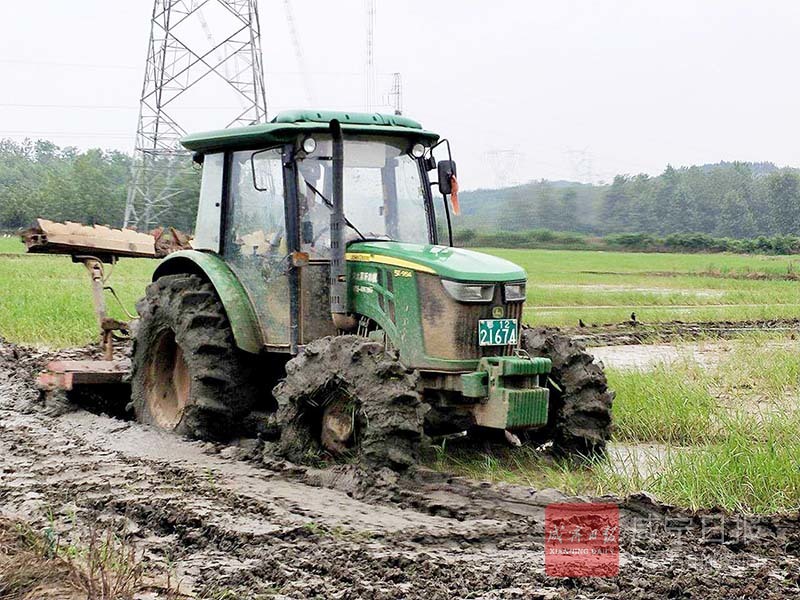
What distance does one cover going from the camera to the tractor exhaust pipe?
7.44m

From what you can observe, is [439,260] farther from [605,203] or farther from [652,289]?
[605,203]

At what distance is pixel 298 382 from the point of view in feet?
23.6

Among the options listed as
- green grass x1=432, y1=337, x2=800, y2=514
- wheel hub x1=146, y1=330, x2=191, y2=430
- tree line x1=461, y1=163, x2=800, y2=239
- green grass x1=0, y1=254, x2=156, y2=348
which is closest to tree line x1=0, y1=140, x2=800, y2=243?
tree line x1=461, y1=163, x2=800, y2=239

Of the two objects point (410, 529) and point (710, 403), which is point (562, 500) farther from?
point (710, 403)

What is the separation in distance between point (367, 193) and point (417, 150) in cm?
59

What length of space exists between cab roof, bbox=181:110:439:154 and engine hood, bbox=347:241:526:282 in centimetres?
85

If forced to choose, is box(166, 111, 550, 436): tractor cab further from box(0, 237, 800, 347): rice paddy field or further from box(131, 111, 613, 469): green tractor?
box(0, 237, 800, 347): rice paddy field

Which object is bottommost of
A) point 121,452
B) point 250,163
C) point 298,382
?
point 121,452

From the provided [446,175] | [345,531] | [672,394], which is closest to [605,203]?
[672,394]

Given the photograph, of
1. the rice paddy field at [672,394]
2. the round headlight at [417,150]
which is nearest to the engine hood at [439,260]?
the round headlight at [417,150]

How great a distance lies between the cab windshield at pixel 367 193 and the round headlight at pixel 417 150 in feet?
0.14

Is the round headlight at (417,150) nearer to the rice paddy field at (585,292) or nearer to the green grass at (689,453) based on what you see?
the green grass at (689,453)

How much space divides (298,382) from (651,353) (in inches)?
310

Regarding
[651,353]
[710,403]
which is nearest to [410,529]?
[710,403]
